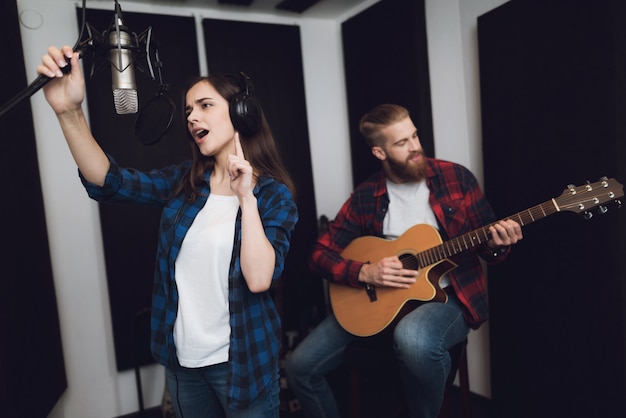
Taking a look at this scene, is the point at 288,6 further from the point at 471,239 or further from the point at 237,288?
the point at 237,288

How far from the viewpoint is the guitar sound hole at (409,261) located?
207cm

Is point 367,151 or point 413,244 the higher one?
point 367,151

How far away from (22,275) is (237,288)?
1.30m

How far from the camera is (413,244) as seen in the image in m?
2.10

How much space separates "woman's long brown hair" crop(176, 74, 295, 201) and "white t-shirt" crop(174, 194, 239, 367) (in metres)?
0.19

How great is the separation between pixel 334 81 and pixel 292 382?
210 cm

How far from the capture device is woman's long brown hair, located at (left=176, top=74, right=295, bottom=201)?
4.94 ft

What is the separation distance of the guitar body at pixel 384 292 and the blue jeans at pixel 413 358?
65 mm

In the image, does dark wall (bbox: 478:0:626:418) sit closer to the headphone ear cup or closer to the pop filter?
the headphone ear cup

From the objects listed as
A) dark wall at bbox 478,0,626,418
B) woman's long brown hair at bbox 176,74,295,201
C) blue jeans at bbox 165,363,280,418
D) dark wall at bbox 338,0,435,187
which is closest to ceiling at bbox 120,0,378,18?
dark wall at bbox 338,0,435,187

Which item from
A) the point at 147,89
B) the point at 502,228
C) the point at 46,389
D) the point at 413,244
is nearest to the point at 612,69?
the point at 502,228

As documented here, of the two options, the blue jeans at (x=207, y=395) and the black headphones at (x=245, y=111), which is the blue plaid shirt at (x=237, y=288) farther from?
the black headphones at (x=245, y=111)

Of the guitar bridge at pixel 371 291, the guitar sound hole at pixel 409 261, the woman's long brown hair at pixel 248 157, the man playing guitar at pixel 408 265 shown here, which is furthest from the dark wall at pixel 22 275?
the guitar sound hole at pixel 409 261

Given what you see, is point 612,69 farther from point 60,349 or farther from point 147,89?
point 60,349
